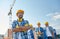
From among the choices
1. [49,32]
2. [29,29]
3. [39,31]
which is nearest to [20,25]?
[29,29]

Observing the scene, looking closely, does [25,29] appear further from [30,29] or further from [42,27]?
[42,27]

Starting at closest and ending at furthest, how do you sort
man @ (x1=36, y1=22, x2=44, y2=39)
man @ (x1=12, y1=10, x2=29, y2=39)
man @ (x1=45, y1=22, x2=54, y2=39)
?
man @ (x1=12, y1=10, x2=29, y2=39) → man @ (x1=45, y1=22, x2=54, y2=39) → man @ (x1=36, y1=22, x2=44, y2=39)

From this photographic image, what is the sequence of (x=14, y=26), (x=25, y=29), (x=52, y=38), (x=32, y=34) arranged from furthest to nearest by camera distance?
(x=52, y=38)
(x=14, y=26)
(x=25, y=29)
(x=32, y=34)

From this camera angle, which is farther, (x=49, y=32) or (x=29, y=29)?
Result: (x=49, y=32)

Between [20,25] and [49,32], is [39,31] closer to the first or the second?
[49,32]

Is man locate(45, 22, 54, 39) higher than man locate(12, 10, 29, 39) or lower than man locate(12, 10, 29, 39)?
lower

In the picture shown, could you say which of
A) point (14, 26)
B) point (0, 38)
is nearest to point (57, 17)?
point (0, 38)

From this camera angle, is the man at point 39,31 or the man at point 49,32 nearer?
the man at point 49,32

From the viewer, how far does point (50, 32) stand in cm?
322

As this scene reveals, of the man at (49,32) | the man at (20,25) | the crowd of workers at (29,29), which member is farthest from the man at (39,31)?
the man at (20,25)

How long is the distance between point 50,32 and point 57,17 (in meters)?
0.45

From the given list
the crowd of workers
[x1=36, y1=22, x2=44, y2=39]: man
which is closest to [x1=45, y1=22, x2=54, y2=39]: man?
the crowd of workers

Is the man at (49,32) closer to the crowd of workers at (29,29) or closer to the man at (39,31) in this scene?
the crowd of workers at (29,29)

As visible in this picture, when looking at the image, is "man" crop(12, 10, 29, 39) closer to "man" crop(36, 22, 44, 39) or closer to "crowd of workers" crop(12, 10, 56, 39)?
"crowd of workers" crop(12, 10, 56, 39)
